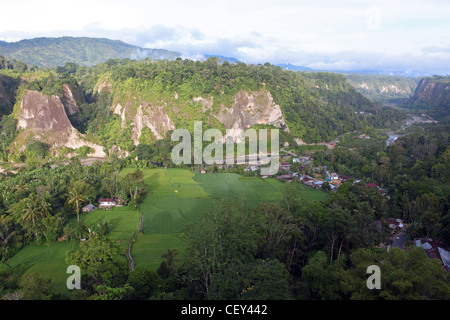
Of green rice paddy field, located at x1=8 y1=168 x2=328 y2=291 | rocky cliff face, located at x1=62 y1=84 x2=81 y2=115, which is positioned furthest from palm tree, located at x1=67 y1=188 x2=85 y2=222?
rocky cliff face, located at x1=62 y1=84 x2=81 y2=115

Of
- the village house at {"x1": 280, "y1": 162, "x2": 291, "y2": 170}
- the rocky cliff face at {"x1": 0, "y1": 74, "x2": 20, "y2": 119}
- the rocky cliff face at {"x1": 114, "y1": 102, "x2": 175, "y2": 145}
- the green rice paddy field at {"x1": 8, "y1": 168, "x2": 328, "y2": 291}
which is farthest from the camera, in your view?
the rocky cliff face at {"x1": 114, "y1": 102, "x2": 175, "y2": 145}

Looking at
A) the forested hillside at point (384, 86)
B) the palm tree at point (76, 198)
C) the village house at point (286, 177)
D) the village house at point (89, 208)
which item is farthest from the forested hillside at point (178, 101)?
the forested hillside at point (384, 86)

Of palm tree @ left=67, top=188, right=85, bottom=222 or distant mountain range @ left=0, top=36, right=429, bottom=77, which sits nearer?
palm tree @ left=67, top=188, right=85, bottom=222

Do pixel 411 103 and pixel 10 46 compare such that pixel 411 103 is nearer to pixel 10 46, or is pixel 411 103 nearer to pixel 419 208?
pixel 419 208

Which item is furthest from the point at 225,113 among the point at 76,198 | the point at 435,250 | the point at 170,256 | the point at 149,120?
the point at 435,250

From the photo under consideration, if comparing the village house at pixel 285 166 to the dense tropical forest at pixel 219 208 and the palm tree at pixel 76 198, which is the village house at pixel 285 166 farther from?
the palm tree at pixel 76 198

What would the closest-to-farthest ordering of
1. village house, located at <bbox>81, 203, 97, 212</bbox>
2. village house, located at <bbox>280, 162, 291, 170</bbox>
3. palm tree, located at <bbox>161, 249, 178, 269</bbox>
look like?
palm tree, located at <bbox>161, 249, 178, 269</bbox>, village house, located at <bbox>81, 203, 97, 212</bbox>, village house, located at <bbox>280, 162, 291, 170</bbox>

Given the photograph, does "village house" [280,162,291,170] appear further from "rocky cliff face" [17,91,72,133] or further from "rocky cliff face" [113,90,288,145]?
"rocky cliff face" [17,91,72,133]
